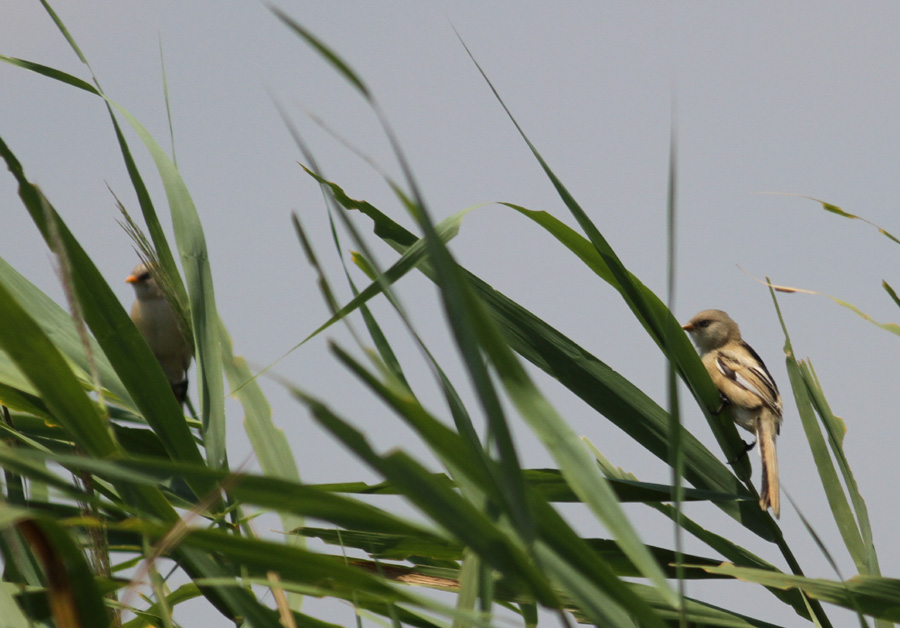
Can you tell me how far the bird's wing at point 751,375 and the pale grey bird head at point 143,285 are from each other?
4279mm

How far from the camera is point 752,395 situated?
3.56 meters

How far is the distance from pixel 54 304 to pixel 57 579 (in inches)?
58.8

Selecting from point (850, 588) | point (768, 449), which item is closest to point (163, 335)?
point (768, 449)

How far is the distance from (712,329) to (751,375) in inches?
46.6

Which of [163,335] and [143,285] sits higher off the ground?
[143,285]

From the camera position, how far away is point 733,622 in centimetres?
164

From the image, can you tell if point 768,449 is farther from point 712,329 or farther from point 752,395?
point 712,329

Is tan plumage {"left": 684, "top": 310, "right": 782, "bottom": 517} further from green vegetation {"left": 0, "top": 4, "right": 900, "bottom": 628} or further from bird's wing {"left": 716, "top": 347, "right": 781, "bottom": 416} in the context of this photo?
green vegetation {"left": 0, "top": 4, "right": 900, "bottom": 628}

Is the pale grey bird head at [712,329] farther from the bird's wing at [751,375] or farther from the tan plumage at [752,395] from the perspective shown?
the bird's wing at [751,375]

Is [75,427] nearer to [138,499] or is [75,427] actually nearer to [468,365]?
[138,499]

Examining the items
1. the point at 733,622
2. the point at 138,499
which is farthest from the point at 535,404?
the point at 733,622

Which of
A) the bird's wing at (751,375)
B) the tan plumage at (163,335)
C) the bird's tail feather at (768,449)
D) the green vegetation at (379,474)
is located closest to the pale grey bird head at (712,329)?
the bird's wing at (751,375)

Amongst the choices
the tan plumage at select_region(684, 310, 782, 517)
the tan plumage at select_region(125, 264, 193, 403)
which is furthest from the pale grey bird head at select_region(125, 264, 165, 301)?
the tan plumage at select_region(684, 310, 782, 517)

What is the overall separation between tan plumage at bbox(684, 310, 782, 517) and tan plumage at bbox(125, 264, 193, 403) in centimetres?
361
